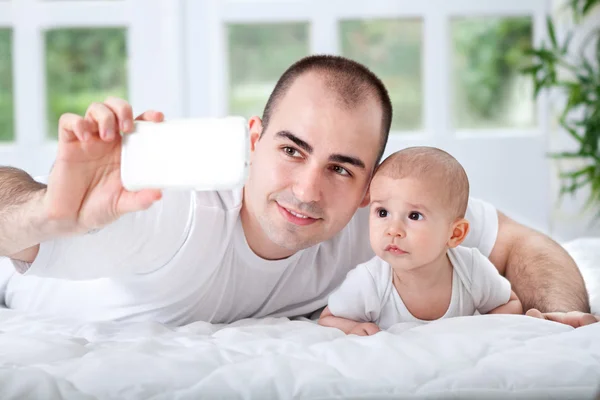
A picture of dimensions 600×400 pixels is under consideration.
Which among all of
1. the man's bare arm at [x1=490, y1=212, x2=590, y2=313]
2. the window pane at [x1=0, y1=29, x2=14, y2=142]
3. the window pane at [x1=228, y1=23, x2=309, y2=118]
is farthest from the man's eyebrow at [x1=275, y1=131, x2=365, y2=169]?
the window pane at [x1=0, y1=29, x2=14, y2=142]

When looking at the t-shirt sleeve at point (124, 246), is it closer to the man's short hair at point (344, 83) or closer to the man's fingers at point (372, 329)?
the man's short hair at point (344, 83)

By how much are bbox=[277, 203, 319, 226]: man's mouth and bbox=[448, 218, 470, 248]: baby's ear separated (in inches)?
9.5

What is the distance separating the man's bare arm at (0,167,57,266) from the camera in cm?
119

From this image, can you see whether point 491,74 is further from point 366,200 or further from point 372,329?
point 372,329

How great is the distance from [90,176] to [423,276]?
2.00ft

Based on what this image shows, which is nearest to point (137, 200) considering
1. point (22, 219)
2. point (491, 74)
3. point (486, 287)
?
point (22, 219)

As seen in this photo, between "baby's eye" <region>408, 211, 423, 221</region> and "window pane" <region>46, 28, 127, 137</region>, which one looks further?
"window pane" <region>46, 28, 127, 137</region>

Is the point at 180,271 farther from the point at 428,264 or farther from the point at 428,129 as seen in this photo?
the point at 428,129

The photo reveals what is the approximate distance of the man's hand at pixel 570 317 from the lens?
136 cm

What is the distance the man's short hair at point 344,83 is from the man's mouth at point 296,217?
182 mm

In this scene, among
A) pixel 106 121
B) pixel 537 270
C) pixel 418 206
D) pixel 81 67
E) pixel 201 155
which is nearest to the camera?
pixel 201 155

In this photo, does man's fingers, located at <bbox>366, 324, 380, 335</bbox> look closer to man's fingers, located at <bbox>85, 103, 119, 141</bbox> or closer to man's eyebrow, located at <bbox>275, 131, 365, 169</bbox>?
man's eyebrow, located at <bbox>275, 131, 365, 169</bbox>

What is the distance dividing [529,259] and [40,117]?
2.57 metres

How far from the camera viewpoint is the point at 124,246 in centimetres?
133
